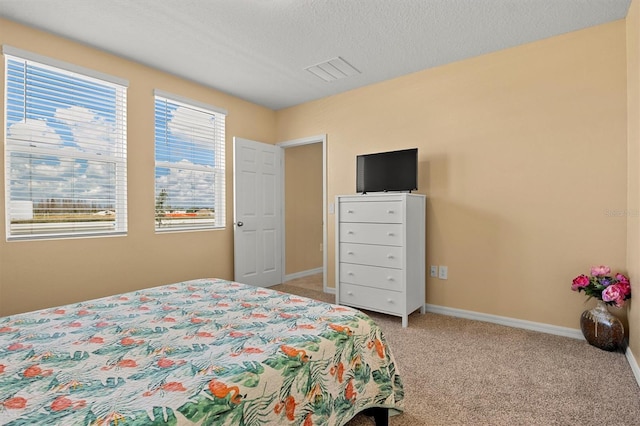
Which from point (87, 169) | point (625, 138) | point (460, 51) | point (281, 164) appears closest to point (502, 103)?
point (460, 51)

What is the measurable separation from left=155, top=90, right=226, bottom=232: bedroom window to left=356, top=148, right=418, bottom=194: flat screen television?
1754 millimetres

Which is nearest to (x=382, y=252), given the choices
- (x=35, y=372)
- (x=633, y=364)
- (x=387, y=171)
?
(x=387, y=171)

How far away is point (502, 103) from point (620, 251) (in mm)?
1509

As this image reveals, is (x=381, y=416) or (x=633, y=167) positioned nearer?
(x=381, y=416)

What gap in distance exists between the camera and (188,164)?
3672 millimetres

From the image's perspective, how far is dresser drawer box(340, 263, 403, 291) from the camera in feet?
9.78

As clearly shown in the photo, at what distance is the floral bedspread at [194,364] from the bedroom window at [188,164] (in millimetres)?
1833

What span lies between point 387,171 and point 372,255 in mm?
896

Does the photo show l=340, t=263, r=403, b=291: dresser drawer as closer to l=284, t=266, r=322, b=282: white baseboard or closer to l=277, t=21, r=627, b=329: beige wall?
l=277, t=21, r=627, b=329: beige wall

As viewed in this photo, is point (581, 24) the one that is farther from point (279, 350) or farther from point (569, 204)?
point (279, 350)

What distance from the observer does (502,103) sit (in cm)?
292

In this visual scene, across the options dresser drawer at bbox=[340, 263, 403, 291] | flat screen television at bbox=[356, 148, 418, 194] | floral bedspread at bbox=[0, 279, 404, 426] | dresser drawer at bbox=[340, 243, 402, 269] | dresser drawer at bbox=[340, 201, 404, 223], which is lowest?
dresser drawer at bbox=[340, 263, 403, 291]

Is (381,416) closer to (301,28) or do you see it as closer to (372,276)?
(372,276)

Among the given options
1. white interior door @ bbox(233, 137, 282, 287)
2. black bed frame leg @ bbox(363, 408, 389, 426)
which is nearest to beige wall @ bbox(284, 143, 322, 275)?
white interior door @ bbox(233, 137, 282, 287)
